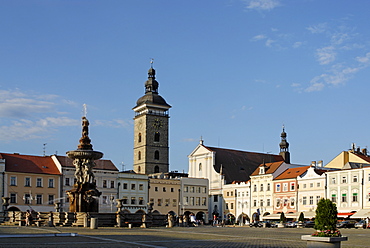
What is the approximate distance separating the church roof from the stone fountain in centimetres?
5245

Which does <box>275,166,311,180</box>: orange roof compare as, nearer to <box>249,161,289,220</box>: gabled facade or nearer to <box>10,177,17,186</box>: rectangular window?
<box>249,161,289,220</box>: gabled facade

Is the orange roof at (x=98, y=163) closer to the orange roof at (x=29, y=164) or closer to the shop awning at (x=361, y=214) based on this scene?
the orange roof at (x=29, y=164)

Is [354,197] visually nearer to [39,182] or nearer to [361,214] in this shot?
[361,214]

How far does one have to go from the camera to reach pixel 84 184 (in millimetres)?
45875

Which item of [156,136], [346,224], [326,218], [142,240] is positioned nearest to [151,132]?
[156,136]

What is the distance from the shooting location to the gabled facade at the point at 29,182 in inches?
2896

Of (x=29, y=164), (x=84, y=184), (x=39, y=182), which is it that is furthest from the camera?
(x=29, y=164)

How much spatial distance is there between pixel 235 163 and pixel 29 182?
134 ft

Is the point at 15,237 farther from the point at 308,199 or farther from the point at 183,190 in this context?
the point at 183,190

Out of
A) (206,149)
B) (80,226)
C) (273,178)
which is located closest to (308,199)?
(273,178)

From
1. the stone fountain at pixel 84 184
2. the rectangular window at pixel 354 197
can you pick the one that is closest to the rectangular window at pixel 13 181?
the stone fountain at pixel 84 184

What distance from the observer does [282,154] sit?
114 m

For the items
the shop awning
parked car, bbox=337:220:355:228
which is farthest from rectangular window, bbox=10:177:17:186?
the shop awning

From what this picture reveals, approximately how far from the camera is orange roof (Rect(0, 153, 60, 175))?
75.2 meters
